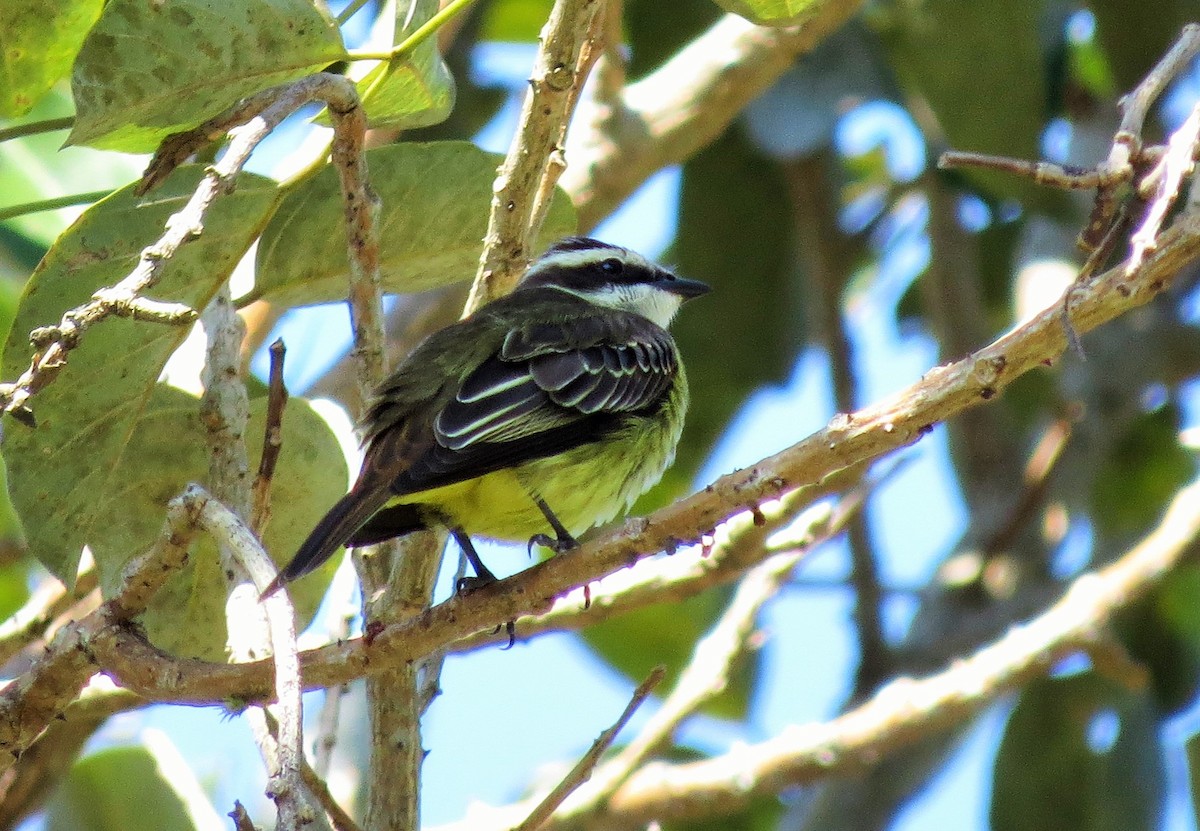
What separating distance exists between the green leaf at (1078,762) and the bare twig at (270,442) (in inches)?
114

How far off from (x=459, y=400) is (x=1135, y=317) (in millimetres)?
3597

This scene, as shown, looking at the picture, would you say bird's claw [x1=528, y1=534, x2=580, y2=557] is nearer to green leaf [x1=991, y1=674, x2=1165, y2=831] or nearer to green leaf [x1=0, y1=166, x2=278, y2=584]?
green leaf [x1=0, y1=166, x2=278, y2=584]

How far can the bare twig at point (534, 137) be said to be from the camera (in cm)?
285

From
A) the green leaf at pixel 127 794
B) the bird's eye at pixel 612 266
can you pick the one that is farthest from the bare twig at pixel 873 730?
the bird's eye at pixel 612 266

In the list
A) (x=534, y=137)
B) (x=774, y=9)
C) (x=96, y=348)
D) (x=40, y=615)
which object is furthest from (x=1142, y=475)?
(x=96, y=348)

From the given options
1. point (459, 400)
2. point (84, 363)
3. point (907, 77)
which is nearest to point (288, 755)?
point (84, 363)

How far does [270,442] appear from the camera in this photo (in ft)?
9.04

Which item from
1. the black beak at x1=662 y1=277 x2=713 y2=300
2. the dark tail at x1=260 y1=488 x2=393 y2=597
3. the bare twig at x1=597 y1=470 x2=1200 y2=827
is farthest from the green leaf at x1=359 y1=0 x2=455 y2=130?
the bare twig at x1=597 y1=470 x2=1200 y2=827

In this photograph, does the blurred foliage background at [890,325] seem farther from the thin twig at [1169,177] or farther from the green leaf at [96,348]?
the thin twig at [1169,177]

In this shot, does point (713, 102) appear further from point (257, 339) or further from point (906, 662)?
point (906, 662)

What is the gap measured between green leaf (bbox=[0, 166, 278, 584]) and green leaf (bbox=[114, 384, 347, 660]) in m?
0.11

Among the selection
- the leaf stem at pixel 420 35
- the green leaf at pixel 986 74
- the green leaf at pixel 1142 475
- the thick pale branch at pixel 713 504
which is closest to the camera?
the thick pale branch at pixel 713 504

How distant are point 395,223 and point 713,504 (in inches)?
41.7

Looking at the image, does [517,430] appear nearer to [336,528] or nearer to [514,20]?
[336,528]
